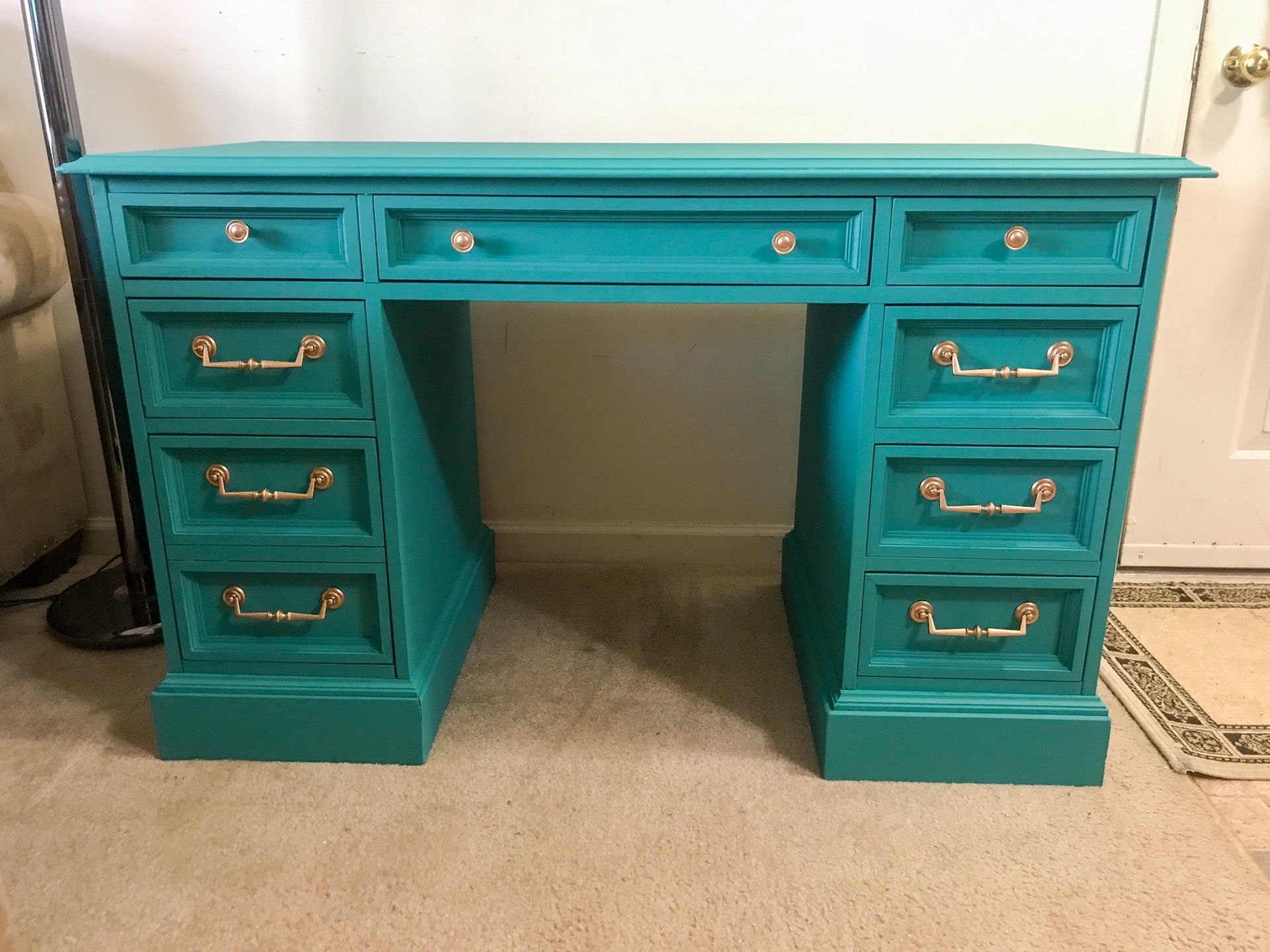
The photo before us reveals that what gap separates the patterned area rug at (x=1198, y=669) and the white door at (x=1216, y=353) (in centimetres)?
12

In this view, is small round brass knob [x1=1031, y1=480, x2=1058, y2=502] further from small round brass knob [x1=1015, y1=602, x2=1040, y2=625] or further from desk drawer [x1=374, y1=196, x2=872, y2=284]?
desk drawer [x1=374, y1=196, x2=872, y2=284]

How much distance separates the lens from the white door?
1.64 m

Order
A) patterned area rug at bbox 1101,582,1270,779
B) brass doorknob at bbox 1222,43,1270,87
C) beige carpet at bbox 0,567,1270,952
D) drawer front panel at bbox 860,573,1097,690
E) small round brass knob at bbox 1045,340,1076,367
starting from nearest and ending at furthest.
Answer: beige carpet at bbox 0,567,1270,952
small round brass knob at bbox 1045,340,1076,367
drawer front panel at bbox 860,573,1097,690
patterned area rug at bbox 1101,582,1270,779
brass doorknob at bbox 1222,43,1270,87

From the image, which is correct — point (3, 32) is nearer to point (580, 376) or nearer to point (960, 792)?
point (580, 376)

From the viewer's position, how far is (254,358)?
120 cm

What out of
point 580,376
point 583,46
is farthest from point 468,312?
point 583,46

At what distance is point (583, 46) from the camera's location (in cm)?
164

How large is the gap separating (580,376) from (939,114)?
32.0 inches

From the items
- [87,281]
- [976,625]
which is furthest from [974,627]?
[87,281]

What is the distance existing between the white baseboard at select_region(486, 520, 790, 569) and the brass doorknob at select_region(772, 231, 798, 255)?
89 centimetres

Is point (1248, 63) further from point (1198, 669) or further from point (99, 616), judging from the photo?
point (99, 616)

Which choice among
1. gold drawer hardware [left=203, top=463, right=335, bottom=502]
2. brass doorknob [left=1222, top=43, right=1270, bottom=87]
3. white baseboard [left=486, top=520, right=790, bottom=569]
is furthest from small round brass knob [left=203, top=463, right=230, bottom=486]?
brass doorknob [left=1222, top=43, right=1270, bottom=87]

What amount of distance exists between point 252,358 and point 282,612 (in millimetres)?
358

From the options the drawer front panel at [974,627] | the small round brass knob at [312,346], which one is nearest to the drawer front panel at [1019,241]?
the drawer front panel at [974,627]
